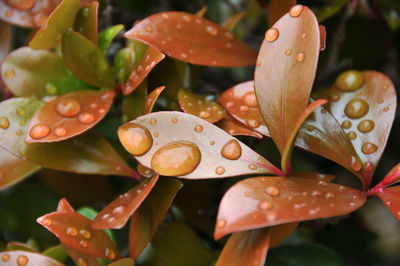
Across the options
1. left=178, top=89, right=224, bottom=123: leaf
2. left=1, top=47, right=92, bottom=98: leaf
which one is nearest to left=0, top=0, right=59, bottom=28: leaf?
left=1, top=47, right=92, bottom=98: leaf

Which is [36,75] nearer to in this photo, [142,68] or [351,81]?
[142,68]

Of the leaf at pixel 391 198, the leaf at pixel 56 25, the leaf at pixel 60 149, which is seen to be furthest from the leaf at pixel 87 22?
the leaf at pixel 391 198

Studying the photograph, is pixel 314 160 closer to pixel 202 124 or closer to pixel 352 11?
pixel 352 11

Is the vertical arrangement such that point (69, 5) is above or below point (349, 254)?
above

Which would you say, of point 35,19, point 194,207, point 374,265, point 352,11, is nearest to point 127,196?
point 194,207

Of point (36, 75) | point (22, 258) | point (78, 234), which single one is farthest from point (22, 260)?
point (36, 75)

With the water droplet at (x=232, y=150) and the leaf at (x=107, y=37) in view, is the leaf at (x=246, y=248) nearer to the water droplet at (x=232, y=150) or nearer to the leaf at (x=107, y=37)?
the water droplet at (x=232, y=150)

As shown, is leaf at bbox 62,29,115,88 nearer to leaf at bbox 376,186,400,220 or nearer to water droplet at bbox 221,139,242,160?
water droplet at bbox 221,139,242,160
